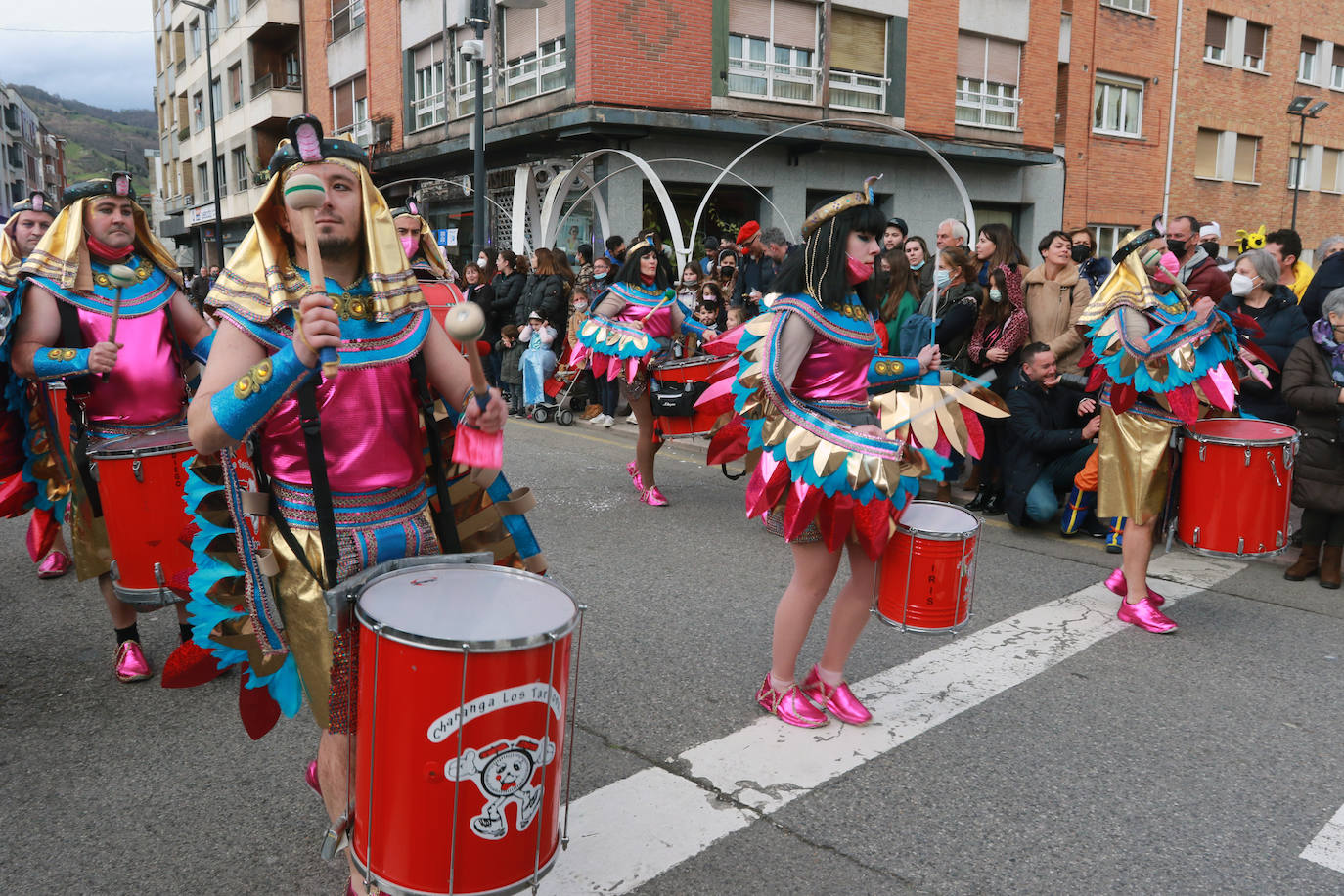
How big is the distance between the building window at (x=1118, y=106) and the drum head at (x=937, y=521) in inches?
902

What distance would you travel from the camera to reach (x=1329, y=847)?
3078 mm

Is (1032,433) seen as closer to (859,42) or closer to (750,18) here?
(750,18)

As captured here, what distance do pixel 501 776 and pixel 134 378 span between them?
125 inches

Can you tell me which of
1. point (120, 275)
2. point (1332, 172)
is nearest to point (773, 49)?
point (120, 275)

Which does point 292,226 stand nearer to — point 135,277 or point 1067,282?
point 135,277

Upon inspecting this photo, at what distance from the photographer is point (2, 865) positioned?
2963 millimetres

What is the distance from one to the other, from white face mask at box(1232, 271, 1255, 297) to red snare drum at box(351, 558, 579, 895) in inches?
256

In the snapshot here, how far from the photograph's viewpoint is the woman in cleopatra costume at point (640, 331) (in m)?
7.67

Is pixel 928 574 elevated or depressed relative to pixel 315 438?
depressed

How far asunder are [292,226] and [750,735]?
2.45 metres

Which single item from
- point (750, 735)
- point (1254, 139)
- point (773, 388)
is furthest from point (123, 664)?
point (1254, 139)

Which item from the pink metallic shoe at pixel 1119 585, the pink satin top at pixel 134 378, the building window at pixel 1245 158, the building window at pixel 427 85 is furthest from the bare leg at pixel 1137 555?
the building window at pixel 1245 158

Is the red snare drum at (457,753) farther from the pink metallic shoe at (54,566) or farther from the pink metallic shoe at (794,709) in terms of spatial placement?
the pink metallic shoe at (54,566)

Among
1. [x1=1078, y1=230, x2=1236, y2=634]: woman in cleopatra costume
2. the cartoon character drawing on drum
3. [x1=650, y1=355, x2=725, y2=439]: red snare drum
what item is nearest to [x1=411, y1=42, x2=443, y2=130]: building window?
[x1=650, y1=355, x2=725, y2=439]: red snare drum
